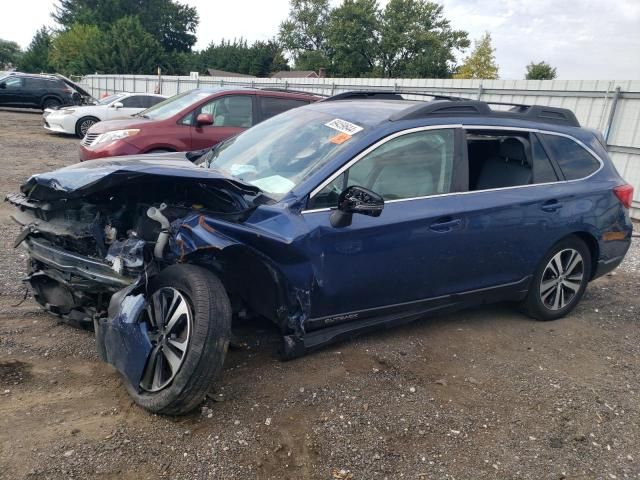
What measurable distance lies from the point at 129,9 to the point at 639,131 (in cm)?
7772

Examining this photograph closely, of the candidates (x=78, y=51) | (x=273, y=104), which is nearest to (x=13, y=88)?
(x=273, y=104)

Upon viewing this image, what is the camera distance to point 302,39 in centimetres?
7912

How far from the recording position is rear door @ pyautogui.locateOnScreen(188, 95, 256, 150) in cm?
832

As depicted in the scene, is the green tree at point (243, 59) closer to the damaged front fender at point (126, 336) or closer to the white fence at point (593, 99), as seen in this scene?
the white fence at point (593, 99)

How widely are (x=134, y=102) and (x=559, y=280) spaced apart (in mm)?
15439

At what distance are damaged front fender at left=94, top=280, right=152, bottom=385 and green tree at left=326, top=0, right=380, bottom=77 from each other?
61027 millimetres

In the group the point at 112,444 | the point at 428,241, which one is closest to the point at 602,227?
the point at 428,241

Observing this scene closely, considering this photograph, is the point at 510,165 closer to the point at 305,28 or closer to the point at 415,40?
the point at 415,40

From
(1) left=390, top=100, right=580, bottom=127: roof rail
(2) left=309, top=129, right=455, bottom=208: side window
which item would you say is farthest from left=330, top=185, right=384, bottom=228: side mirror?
(1) left=390, top=100, right=580, bottom=127: roof rail

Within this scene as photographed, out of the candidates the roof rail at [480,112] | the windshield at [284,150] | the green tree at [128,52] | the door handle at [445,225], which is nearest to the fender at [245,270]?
the windshield at [284,150]

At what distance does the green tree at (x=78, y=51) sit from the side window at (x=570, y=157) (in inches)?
2032

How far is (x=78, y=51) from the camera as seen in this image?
5597 centimetres

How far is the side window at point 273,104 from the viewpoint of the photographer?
8.80 metres

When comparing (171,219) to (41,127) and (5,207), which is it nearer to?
(5,207)
